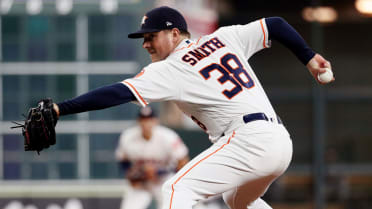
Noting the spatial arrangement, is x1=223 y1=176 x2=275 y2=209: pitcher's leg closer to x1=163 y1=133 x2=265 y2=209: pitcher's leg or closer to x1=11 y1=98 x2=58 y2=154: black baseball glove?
x1=163 y1=133 x2=265 y2=209: pitcher's leg

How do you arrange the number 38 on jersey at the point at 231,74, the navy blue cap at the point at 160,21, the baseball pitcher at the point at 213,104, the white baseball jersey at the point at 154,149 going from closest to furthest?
the baseball pitcher at the point at 213,104
the number 38 on jersey at the point at 231,74
the navy blue cap at the point at 160,21
the white baseball jersey at the point at 154,149

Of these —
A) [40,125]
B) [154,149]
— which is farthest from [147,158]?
[40,125]

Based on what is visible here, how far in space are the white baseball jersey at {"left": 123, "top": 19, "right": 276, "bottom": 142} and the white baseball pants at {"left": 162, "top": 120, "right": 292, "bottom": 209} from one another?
0.40 feet

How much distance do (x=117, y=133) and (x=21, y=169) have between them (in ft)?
4.35

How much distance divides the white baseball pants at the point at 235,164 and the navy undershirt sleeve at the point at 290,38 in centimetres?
48

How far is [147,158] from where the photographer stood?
9156 mm

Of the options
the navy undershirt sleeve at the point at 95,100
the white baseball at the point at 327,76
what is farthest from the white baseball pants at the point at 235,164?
the navy undershirt sleeve at the point at 95,100

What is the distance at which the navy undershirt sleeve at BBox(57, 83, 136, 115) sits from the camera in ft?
14.0

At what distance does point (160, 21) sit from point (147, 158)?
15.1 ft

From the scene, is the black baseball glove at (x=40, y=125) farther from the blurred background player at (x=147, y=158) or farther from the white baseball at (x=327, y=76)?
the blurred background player at (x=147, y=158)

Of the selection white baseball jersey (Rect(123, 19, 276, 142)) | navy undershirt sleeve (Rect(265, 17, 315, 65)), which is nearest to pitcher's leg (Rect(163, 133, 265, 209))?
white baseball jersey (Rect(123, 19, 276, 142))

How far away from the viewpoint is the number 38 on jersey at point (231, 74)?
4516 mm

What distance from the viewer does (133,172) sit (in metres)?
8.95

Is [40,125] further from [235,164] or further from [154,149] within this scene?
[154,149]
